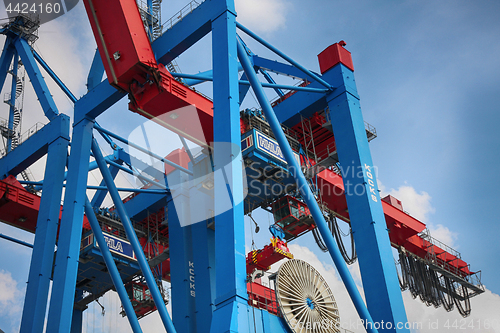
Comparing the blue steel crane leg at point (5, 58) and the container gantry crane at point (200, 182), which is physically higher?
the blue steel crane leg at point (5, 58)

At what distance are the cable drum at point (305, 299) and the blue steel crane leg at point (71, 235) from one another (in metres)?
6.53

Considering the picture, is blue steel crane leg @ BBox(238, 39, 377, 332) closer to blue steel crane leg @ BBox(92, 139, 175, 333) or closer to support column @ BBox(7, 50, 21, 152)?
blue steel crane leg @ BBox(92, 139, 175, 333)

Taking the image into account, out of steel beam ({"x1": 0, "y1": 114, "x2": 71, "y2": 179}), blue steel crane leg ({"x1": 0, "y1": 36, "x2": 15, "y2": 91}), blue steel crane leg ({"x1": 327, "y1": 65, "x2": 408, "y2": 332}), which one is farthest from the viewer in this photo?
blue steel crane leg ({"x1": 0, "y1": 36, "x2": 15, "y2": 91})

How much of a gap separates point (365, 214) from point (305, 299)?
14.8ft

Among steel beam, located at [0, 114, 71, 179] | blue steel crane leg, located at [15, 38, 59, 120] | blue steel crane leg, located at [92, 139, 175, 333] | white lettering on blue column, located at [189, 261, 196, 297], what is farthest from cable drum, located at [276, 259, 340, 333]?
blue steel crane leg, located at [15, 38, 59, 120]

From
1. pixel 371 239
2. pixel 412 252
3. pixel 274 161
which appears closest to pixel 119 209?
pixel 274 161

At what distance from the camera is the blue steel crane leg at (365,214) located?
1514cm

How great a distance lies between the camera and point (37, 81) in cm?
2233

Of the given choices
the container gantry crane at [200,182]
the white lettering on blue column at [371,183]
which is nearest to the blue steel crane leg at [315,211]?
the container gantry crane at [200,182]

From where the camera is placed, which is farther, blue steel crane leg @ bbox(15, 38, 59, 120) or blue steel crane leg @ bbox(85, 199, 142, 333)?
blue steel crane leg @ bbox(15, 38, 59, 120)

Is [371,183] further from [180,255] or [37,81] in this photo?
[37,81]

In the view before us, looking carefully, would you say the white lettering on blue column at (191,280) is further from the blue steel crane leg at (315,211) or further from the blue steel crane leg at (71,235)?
the blue steel crane leg at (315,211)

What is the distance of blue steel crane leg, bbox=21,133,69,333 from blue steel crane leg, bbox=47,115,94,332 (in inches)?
28.2

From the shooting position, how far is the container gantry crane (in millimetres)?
14375
